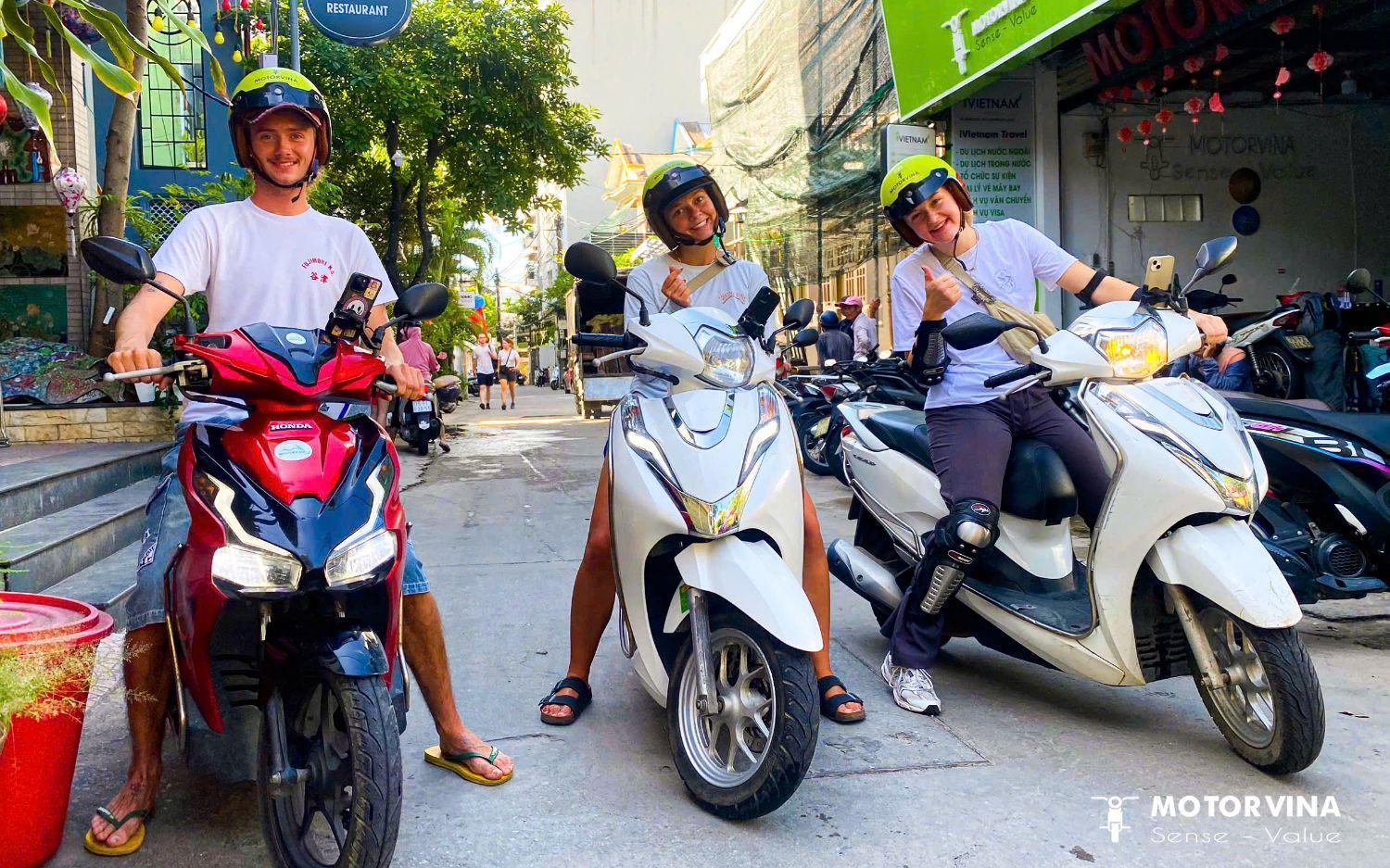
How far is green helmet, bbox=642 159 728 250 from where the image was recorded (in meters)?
3.49

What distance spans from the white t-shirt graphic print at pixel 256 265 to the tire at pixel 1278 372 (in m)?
6.56

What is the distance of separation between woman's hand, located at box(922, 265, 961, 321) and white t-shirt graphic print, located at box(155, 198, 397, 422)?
5.41 ft

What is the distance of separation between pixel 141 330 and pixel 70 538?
3056mm

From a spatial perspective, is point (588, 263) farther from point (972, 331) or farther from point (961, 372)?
point (961, 372)

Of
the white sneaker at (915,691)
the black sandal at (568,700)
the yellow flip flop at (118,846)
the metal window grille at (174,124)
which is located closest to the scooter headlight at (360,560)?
the yellow flip flop at (118,846)

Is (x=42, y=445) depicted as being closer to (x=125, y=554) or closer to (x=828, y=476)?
(x=125, y=554)

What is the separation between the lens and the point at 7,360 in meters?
9.88

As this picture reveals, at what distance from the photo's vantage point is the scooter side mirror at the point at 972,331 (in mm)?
3092

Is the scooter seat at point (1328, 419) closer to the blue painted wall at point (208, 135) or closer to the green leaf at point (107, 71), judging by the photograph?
the green leaf at point (107, 71)

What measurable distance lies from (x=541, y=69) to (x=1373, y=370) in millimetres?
14626

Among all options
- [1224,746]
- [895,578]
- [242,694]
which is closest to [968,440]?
[895,578]

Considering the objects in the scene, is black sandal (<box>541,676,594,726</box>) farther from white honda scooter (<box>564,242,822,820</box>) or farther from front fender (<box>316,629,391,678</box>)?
front fender (<box>316,629,391,678</box>)

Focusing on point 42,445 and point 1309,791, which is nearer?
point 1309,791

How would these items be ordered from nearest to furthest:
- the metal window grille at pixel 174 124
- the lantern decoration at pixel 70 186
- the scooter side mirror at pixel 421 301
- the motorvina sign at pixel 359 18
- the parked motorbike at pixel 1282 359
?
1. the scooter side mirror at pixel 421 301
2. the parked motorbike at pixel 1282 359
3. the lantern decoration at pixel 70 186
4. the motorvina sign at pixel 359 18
5. the metal window grille at pixel 174 124
